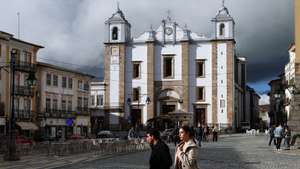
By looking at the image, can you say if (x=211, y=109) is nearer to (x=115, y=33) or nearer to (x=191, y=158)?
(x=115, y=33)

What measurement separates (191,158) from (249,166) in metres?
12.0

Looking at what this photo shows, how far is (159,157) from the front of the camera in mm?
9078

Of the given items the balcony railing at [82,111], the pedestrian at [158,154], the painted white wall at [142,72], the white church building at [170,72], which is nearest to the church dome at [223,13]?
the white church building at [170,72]

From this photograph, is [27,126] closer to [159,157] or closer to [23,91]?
[23,91]

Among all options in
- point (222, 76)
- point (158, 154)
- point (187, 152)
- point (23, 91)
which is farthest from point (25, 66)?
point (187, 152)

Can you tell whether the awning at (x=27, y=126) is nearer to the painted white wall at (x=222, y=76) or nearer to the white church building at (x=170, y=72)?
the white church building at (x=170, y=72)

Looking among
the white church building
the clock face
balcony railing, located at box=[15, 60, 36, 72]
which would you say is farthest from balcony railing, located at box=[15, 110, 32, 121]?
the clock face

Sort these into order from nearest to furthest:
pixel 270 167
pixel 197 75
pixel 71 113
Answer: pixel 270 167 < pixel 71 113 < pixel 197 75

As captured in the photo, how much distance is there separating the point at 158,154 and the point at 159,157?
5cm

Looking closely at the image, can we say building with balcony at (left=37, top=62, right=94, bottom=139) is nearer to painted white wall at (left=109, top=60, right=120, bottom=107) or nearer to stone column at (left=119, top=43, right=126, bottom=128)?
painted white wall at (left=109, top=60, right=120, bottom=107)

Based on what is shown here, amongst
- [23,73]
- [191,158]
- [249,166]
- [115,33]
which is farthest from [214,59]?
[191,158]

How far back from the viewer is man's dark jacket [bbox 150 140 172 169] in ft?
29.8

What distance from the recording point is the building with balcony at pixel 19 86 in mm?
54188

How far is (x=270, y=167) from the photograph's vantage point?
63.3 feet
